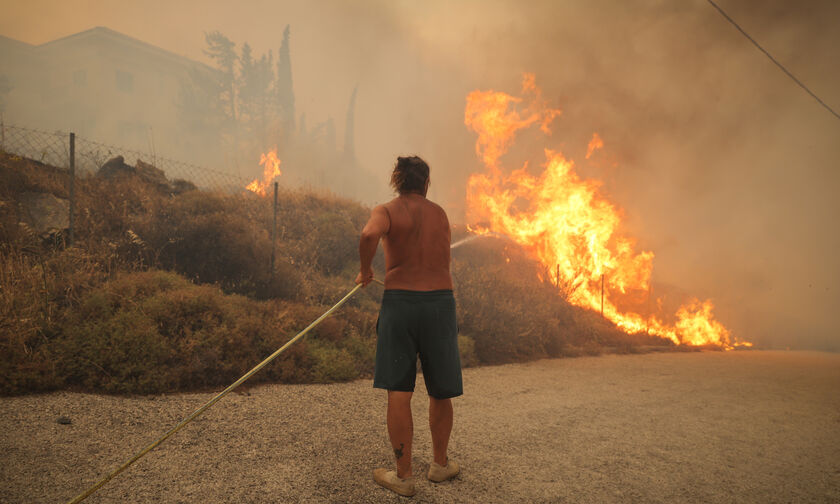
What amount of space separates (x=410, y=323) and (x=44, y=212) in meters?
8.68

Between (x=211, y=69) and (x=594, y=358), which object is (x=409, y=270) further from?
(x=211, y=69)

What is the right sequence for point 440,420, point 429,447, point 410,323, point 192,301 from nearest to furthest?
point 410,323 → point 440,420 → point 429,447 → point 192,301

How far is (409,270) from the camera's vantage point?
10.5 ft

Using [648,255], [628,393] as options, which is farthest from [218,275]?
[648,255]


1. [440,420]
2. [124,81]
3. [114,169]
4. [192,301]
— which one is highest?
[124,81]

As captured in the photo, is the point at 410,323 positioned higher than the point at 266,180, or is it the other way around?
the point at 266,180

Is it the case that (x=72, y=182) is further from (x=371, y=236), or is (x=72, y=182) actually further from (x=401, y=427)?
(x=401, y=427)

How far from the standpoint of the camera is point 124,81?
52.7 metres

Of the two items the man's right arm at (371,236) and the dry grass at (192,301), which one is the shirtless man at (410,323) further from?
the dry grass at (192,301)

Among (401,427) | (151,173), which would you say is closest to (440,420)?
(401,427)

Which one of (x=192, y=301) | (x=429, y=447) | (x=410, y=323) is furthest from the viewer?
(x=192, y=301)

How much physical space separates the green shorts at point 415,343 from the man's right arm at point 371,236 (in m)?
0.26

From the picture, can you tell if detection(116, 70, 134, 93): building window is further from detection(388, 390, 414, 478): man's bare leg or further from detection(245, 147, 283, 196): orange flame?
detection(388, 390, 414, 478): man's bare leg

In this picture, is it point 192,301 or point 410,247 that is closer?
point 410,247
